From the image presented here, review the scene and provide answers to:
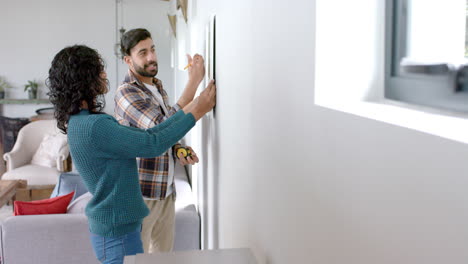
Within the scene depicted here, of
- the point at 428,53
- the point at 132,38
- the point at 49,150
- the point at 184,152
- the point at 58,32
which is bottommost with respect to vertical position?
the point at 49,150

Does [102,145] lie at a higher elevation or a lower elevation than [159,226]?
higher

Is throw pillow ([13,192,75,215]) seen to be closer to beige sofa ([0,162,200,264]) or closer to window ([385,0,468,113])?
beige sofa ([0,162,200,264])

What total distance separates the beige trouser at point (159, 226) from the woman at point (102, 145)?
57cm

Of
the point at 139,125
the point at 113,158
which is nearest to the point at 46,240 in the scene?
the point at 139,125

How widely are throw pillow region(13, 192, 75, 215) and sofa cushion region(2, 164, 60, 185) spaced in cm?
237

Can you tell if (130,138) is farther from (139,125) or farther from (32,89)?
(32,89)

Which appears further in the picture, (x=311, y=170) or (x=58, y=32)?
(x=58, y=32)

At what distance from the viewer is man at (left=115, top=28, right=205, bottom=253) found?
2344 millimetres

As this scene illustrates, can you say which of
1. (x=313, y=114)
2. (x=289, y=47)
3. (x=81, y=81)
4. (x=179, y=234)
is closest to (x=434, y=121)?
(x=313, y=114)

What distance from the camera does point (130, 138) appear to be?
1.67 meters

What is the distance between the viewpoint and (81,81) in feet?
5.63

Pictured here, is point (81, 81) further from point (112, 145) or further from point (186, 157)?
point (186, 157)

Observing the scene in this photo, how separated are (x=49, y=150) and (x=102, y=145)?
4.16 meters

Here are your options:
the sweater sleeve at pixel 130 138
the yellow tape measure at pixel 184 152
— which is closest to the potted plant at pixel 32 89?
the yellow tape measure at pixel 184 152
